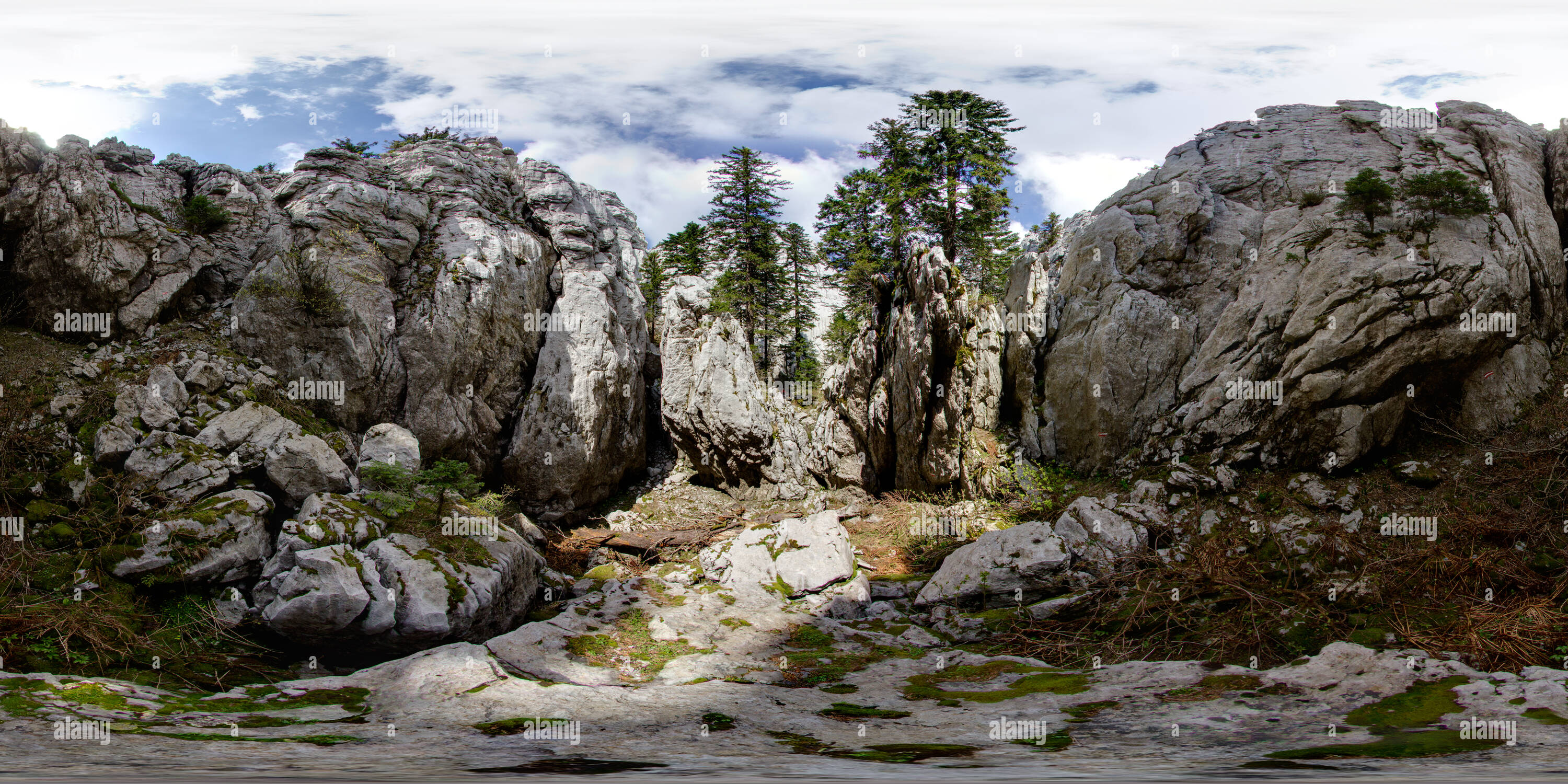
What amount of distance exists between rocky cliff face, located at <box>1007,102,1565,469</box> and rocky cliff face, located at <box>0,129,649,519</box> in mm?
13569

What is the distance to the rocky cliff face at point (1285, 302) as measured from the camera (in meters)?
13.6

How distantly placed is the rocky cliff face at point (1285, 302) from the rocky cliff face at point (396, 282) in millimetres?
13569

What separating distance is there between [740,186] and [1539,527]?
23213mm

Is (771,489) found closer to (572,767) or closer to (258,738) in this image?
(258,738)

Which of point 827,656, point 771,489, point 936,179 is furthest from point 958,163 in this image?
point 827,656

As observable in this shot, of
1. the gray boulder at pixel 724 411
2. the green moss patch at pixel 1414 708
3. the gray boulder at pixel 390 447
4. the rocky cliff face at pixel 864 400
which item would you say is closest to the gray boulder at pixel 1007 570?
the rocky cliff face at pixel 864 400

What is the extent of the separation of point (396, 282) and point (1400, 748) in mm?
21650

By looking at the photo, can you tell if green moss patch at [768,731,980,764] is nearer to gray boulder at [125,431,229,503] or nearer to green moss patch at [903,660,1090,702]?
green moss patch at [903,660,1090,702]

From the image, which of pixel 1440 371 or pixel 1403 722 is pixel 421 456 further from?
pixel 1440 371

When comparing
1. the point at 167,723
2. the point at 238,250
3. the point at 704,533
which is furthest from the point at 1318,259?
the point at 238,250

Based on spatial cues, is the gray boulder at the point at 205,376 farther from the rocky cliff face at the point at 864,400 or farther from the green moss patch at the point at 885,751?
the green moss patch at the point at 885,751

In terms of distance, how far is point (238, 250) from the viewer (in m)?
17.0

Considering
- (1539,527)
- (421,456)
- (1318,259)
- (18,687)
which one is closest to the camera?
(18,687)

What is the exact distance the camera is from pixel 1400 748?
504cm
